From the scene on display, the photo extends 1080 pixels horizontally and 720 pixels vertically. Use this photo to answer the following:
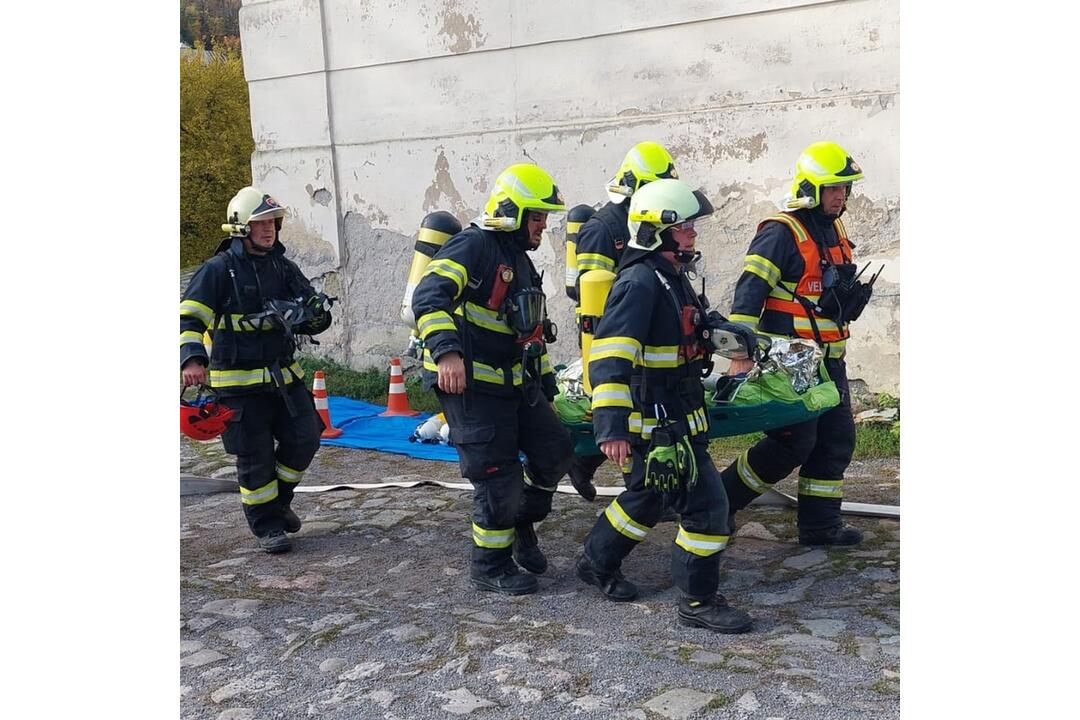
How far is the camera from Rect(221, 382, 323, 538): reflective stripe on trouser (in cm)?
610

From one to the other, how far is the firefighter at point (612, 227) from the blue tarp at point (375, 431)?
195 centimetres

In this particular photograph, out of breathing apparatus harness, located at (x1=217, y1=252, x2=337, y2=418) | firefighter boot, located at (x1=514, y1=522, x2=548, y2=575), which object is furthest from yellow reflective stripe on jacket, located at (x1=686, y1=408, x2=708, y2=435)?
breathing apparatus harness, located at (x1=217, y1=252, x2=337, y2=418)

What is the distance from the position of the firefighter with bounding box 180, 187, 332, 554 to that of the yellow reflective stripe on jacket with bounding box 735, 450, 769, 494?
2359mm

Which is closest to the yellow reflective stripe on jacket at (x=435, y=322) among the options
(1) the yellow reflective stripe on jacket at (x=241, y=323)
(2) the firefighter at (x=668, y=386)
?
(2) the firefighter at (x=668, y=386)

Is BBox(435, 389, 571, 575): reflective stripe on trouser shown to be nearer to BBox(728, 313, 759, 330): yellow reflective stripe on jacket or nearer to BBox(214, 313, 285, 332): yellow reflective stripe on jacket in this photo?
BBox(728, 313, 759, 330): yellow reflective stripe on jacket

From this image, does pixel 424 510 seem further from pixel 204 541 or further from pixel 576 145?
pixel 576 145

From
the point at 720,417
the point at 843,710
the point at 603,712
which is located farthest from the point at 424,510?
the point at 843,710

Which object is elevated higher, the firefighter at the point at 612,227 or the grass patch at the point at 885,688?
the firefighter at the point at 612,227

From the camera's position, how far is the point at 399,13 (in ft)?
33.5

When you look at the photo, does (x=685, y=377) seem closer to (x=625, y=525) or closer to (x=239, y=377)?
(x=625, y=525)

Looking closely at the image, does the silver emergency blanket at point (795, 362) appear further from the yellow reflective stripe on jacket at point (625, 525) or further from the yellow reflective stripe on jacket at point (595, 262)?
the yellow reflective stripe on jacket at point (595, 262)

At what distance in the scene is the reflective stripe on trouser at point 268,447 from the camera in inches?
240

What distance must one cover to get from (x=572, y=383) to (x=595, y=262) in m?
0.78

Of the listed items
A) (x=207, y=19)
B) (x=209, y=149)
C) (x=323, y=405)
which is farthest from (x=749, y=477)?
(x=207, y=19)
